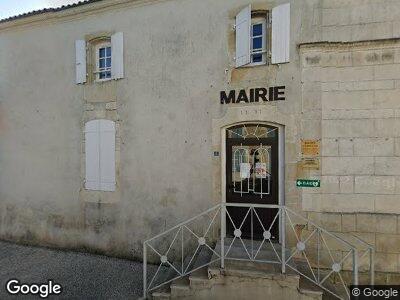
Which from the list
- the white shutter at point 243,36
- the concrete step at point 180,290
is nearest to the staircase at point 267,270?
the concrete step at point 180,290

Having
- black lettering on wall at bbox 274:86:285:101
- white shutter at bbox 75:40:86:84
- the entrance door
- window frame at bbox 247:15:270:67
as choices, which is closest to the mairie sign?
the entrance door

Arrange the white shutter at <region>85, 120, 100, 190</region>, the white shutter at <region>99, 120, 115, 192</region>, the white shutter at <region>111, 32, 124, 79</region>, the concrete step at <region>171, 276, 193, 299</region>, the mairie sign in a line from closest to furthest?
the concrete step at <region>171, 276, 193, 299</region>
the mairie sign
the white shutter at <region>111, 32, 124, 79</region>
the white shutter at <region>99, 120, 115, 192</region>
the white shutter at <region>85, 120, 100, 190</region>

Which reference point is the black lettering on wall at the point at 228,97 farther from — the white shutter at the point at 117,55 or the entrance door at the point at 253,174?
the white shutter at the point at 117,55

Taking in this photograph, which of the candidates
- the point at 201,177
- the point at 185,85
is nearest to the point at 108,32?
the point at 185,85

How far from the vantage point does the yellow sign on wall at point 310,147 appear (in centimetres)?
552

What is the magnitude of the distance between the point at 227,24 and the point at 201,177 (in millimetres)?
3280

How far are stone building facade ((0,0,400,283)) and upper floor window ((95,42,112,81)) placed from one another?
115 mm

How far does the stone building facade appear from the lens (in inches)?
210

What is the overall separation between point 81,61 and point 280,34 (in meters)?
4.82

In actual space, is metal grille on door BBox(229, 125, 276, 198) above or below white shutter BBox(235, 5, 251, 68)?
below

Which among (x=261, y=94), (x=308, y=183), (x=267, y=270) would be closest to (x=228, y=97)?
(x=261, y=94)

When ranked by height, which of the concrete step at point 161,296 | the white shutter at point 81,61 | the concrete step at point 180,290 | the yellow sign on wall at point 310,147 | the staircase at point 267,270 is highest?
the white shutter at point 81,61

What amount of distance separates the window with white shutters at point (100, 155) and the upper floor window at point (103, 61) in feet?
4.07

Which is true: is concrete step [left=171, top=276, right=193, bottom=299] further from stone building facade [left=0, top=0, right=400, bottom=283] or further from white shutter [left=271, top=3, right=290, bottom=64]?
white shutter [left=271, top=3, right=290, bottom=64]
